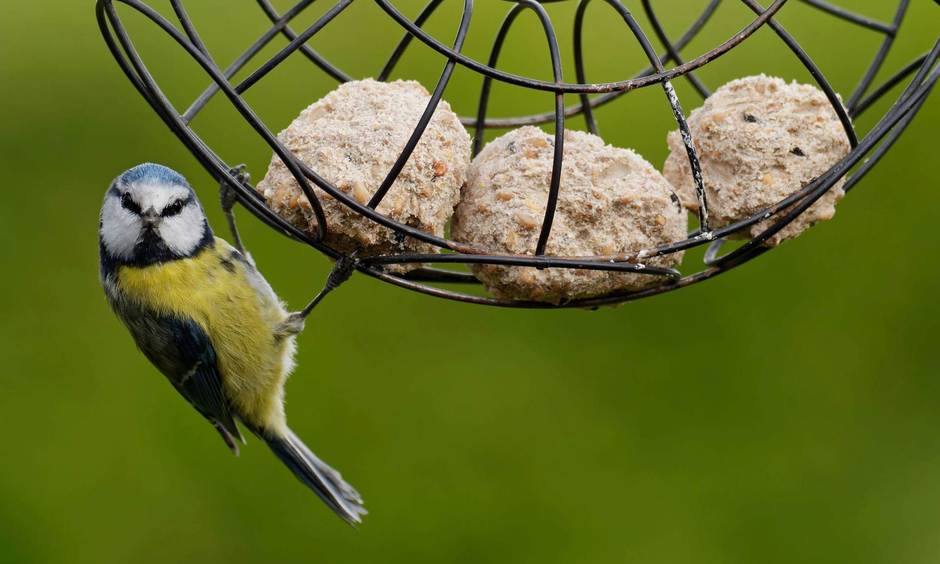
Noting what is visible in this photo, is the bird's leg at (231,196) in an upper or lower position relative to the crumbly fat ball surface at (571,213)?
lower

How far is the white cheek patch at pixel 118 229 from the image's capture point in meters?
1.75

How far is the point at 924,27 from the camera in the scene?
8.28 ft

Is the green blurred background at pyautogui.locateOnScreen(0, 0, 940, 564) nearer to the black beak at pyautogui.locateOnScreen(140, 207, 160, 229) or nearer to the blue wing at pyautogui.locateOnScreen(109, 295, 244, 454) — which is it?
the blue wing at pyautogui.locateOnScreen(109, 295, 244, 454)

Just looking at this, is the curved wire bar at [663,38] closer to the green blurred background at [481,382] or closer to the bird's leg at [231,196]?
the green blurred background at [481,382]

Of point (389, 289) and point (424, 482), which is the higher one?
point (389, 289)

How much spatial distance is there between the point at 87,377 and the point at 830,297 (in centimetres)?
174

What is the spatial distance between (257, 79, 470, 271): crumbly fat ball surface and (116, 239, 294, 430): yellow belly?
16.3 inches

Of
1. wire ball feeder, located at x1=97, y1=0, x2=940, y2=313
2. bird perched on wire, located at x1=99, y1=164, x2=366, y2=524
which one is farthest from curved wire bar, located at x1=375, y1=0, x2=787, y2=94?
bird perched on wire, located at x1=99, y1=164, x2=366, y2=524

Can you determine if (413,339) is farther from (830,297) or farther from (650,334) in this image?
(830,297)

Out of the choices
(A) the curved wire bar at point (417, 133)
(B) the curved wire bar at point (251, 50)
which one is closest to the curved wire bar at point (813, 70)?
(A) the curved wire bar at point (417, 133)

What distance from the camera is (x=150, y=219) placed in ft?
5.61

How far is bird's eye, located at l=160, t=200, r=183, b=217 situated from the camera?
1712 millimetres

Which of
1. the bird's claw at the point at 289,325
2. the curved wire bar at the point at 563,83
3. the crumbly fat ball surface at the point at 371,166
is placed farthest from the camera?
the bird's claw at the point at 289,325

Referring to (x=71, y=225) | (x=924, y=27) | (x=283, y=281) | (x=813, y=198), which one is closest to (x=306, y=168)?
(x=813, y=198)
